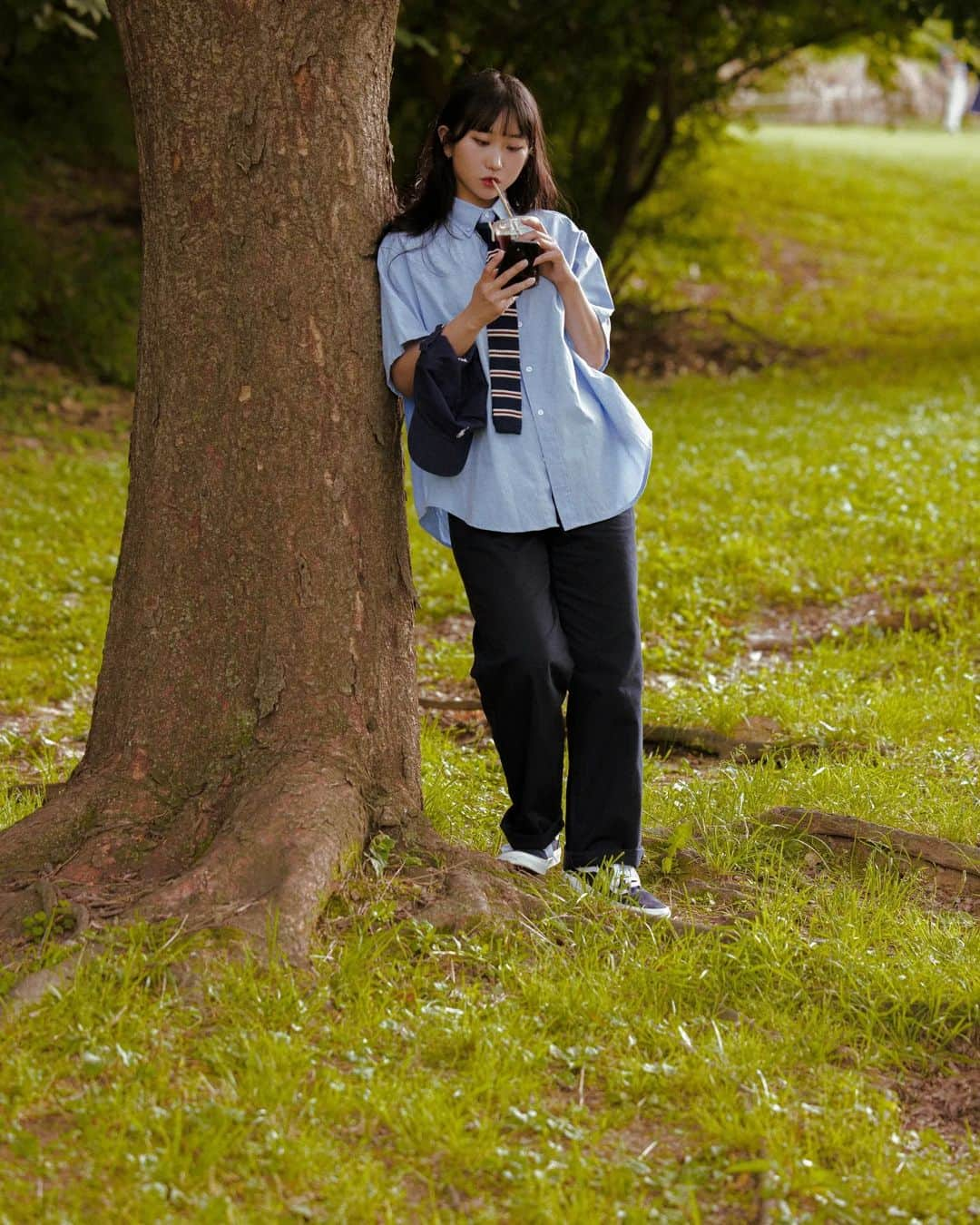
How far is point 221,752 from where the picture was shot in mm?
3756

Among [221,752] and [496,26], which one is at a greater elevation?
[496,26]

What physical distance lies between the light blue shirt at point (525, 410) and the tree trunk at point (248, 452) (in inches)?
5.5

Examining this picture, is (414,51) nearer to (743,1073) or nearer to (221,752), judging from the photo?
(221,752)

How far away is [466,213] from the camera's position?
377cm

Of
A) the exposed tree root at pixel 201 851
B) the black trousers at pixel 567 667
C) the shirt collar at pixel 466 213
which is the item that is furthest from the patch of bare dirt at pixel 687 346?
the exposed tree root at pixel 201 851

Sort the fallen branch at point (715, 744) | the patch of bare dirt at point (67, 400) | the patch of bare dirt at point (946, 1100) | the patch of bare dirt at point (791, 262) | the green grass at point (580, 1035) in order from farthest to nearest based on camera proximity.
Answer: the patch of bare dirt at point (791, 262), the patch of bare dirt at point (67, 400), the fallen branch at point (715, 744), the patch of bare dirt at point (946, 1100), the green grass at point (580, 1035)

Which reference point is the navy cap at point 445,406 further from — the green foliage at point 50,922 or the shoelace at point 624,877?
the green foliage at point 50,922

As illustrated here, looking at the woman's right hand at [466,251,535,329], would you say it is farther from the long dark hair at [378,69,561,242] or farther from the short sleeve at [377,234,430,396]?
the long dark hair at [378,69,561,242]

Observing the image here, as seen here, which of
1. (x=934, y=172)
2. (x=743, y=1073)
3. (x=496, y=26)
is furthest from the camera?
(x=934, y=172)

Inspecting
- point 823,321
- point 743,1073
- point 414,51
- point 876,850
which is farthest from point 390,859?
point 823,321

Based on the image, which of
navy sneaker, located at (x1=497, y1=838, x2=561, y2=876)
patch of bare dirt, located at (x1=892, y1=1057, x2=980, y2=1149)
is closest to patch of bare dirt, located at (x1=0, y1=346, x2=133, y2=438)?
navy sneaker, located at (x1=497, y1=838, x2=561, y2=876)

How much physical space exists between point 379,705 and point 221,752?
44 centimetres

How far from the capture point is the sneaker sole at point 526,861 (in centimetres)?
389

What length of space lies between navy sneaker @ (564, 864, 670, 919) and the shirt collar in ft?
5.68
